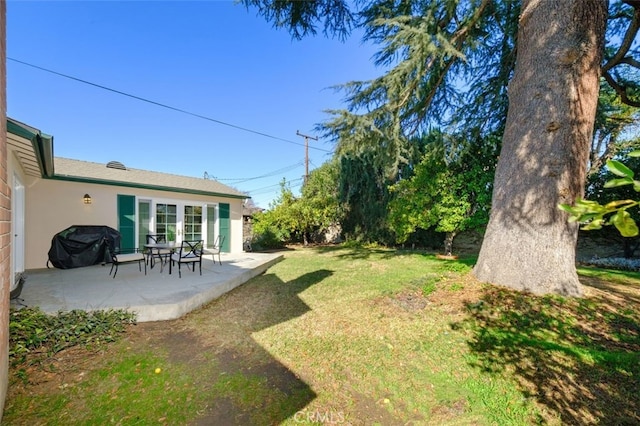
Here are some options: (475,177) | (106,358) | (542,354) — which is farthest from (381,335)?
(475,177)

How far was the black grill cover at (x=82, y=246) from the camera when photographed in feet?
24.7

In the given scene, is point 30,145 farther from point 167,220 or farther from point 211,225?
point 211,225

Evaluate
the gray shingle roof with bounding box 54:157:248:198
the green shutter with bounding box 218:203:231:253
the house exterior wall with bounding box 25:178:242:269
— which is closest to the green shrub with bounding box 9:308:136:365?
the house exterior wall with bounding box 25:178:242:269

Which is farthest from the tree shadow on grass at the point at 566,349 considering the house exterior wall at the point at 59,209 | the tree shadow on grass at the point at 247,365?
the house exterior wall at the point at 59,209

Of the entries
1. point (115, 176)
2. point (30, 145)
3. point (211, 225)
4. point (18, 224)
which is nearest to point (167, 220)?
point (211, 225)

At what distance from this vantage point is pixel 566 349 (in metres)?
3.12

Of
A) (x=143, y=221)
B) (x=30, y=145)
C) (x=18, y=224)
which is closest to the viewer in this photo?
(x=30, y=145)

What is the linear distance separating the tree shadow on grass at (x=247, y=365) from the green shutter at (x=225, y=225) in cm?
625

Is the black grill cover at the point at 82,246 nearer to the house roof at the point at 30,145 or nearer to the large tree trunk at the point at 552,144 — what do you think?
the house roof at the point at 30,145

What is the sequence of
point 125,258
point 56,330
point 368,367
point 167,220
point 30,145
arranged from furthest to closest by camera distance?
point 167,220 < point 125,258 < point 30,145 < point 56,330 < point 368,367

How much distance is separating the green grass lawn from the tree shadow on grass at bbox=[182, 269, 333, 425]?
0.02 m

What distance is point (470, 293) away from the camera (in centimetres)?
468

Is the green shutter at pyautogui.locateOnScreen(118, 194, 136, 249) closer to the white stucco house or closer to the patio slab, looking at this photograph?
the white stucco house

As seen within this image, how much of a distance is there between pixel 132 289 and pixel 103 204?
16.6ft
